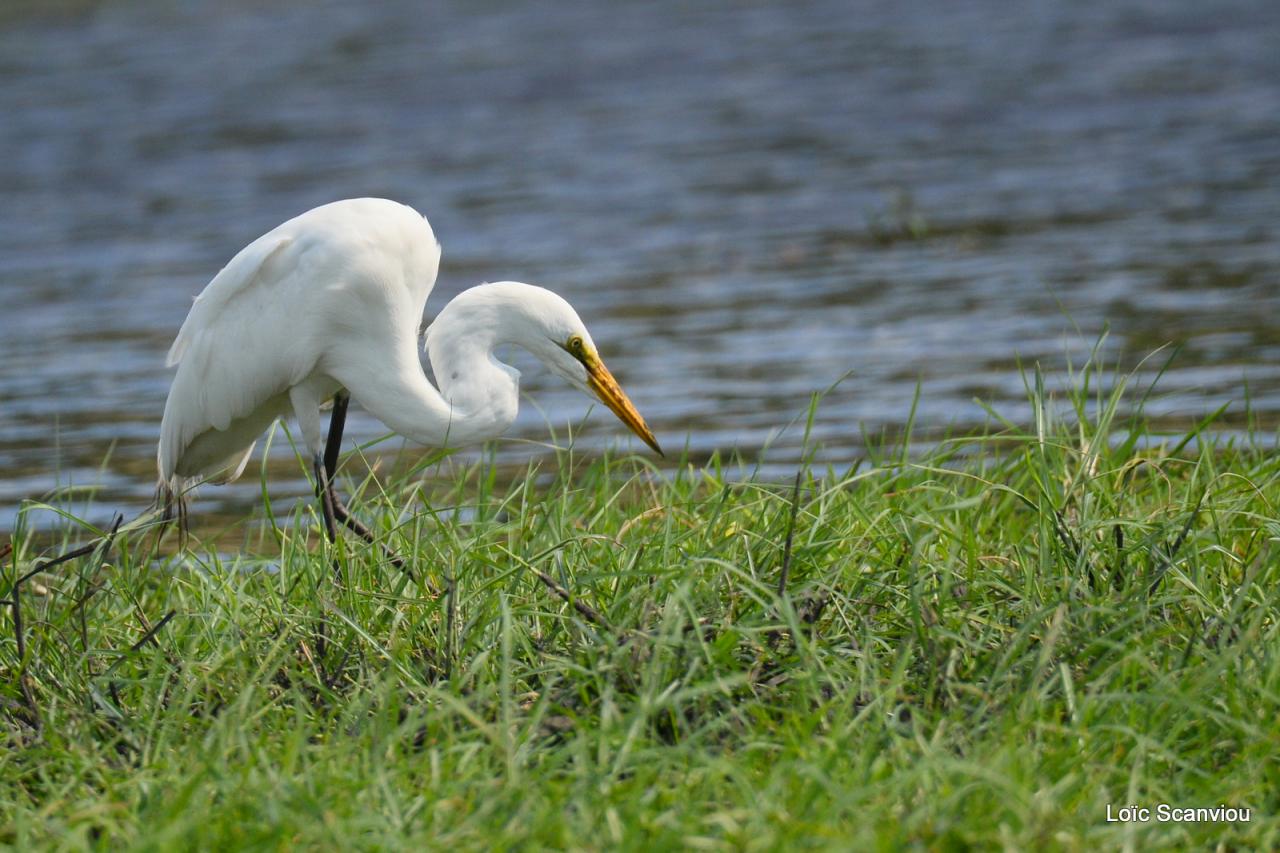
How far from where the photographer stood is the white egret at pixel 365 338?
4.40 m

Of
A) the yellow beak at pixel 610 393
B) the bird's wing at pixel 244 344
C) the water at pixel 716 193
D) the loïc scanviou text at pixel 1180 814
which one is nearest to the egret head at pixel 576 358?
the yellow beak at pixel 610 393

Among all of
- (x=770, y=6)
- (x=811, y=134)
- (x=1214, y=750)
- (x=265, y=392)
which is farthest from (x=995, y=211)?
(x=770, y=6)

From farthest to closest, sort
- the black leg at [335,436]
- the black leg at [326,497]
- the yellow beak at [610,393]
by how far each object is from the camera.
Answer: the black leg at [335,436] → the yellow beak at [610,393] → the black leg at [326,497]

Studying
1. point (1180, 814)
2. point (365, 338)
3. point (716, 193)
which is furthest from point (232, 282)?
point (716, 193)

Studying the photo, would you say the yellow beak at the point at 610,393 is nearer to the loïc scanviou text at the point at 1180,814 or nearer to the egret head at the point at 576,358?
the egret head at the point at 576,358

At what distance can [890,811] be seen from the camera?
8.91ft

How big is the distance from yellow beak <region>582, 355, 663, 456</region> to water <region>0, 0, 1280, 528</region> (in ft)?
1.44

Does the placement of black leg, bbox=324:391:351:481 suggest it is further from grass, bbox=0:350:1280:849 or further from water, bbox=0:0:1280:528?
water, bbox=0:0:1280:528

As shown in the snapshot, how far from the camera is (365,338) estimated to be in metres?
4.56

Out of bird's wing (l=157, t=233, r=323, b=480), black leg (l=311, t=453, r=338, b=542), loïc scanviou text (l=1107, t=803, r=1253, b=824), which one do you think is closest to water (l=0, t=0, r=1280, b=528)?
bird's wing (l=157, t=233, r=323, b=480)

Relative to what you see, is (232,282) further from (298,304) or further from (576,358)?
(576,358)

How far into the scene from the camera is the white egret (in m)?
4.40

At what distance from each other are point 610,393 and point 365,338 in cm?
66

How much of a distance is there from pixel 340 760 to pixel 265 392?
2033 mm
